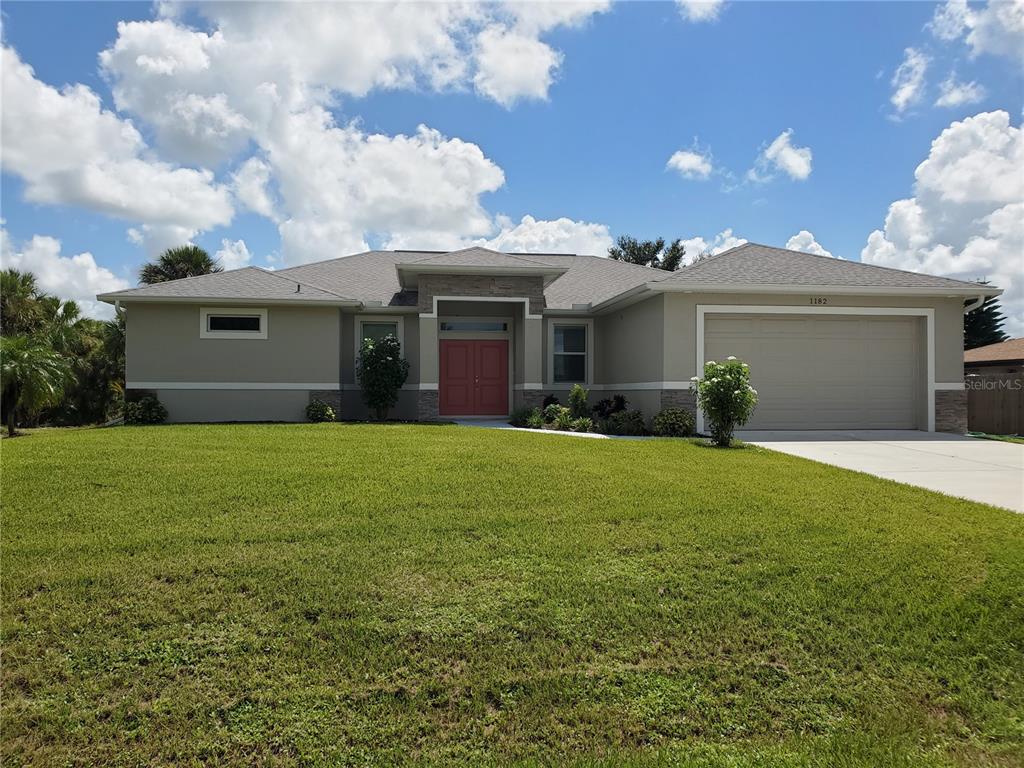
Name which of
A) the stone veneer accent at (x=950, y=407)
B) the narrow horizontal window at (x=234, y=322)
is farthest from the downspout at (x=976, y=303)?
the narrow horizontal window at (x=234, y=322)

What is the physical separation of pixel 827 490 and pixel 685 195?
38.5 ft

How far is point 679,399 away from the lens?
13.0 m

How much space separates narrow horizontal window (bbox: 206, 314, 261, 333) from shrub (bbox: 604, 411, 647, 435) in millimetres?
8914

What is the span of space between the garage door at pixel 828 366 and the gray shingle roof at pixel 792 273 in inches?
32.3

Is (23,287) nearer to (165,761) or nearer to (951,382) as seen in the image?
(165,761)

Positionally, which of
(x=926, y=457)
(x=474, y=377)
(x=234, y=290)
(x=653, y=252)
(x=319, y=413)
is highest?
(x=653, y=252)

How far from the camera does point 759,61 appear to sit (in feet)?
36.1

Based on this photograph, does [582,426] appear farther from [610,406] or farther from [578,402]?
[610,406]

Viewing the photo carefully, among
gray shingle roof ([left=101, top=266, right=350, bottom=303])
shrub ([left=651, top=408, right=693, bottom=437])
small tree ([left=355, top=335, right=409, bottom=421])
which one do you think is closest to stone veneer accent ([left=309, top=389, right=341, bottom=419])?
small tree ([left=355, top=335, right=409, bottom=421])

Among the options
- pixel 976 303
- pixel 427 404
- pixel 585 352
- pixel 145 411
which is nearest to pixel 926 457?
pixel 976 303

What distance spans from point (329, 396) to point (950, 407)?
579 inches

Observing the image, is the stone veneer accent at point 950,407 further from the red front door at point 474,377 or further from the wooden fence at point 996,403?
the red front door at point 474,377

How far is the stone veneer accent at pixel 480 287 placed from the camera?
15.2 metres

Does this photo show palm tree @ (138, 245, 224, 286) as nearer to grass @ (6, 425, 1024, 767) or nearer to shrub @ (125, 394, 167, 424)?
shrub @ (125, 394, 167, 424)
